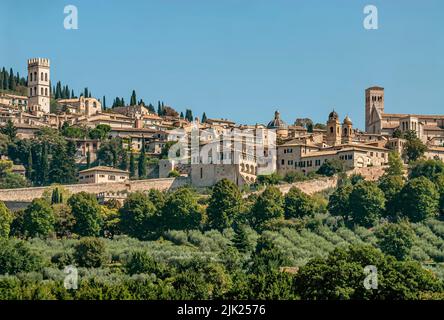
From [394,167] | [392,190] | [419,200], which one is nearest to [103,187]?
[392,190]

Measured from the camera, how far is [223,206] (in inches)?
2734

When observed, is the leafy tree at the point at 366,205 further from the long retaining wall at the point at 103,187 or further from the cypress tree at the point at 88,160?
the cypress tree at the point at 88,160

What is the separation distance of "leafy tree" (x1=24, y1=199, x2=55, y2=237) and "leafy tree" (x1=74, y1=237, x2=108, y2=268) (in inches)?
255

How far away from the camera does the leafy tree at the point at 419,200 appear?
232 ft

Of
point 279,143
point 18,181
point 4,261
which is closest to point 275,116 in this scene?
point 279,143

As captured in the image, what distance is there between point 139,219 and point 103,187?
938 cm

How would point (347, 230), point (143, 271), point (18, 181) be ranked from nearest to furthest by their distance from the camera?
1. point (143, 271)
2. point (347, 230)
3. point (18, 181)

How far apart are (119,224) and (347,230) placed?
1024cm

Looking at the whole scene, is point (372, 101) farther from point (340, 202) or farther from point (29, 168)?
point (340, 202)

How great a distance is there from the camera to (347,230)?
68.3 meters

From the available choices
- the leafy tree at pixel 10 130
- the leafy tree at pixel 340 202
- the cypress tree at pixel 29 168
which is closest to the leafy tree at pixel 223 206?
the leafy tree at pixel 340 202

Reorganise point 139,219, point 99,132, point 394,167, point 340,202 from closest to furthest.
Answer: point 139,219
point 340,202
point 394,167
point 99,132

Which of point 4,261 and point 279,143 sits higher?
point 279,143
